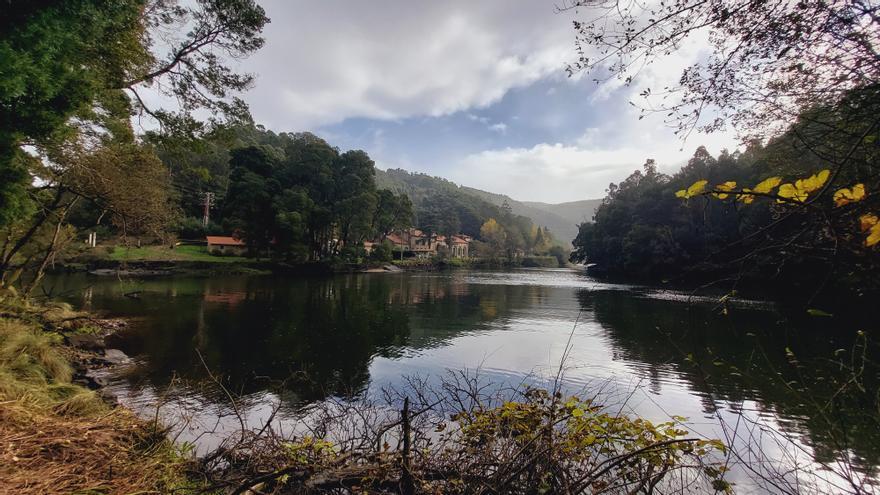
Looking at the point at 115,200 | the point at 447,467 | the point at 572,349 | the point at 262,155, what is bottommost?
the point at 572,349

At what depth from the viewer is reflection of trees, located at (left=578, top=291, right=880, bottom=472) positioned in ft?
10.8

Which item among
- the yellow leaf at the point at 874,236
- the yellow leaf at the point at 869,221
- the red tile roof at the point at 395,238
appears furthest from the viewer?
the red tile roof at the point at 395,238

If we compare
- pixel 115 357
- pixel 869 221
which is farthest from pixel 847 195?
pixel 115 357

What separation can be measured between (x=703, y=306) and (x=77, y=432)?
27.8m

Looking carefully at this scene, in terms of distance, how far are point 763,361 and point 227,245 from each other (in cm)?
4721

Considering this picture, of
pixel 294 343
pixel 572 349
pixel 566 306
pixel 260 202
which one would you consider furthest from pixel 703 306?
pixel 260 202

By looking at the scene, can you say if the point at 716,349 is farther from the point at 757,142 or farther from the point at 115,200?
the point at 115,200

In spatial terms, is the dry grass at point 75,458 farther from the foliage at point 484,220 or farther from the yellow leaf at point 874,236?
the foliage at point 484,220

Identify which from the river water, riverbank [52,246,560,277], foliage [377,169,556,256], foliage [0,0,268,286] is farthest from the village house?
foliage [0,0,268,286]

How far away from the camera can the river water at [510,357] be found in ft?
22.0

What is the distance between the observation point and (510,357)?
1309 centimetres

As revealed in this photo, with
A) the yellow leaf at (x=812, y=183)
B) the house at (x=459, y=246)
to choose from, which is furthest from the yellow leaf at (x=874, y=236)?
the house at (x=459, y=246)

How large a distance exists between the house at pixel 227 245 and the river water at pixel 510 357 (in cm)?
1708

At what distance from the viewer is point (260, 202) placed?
4234 cm
